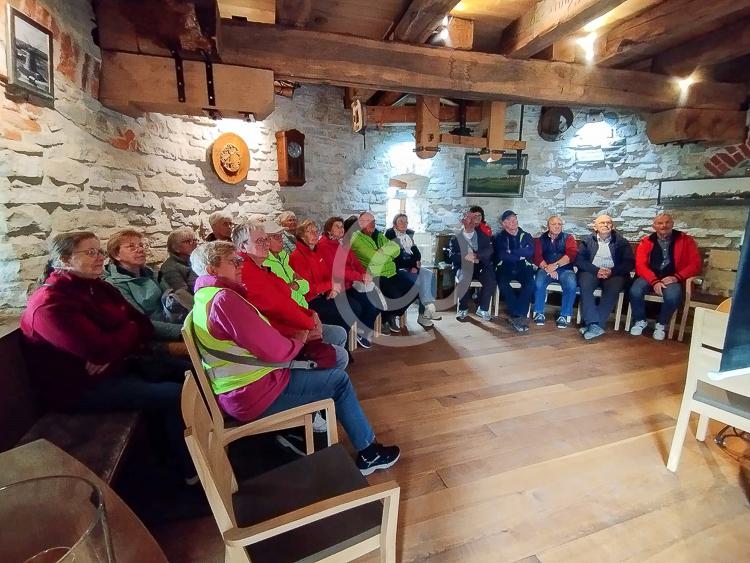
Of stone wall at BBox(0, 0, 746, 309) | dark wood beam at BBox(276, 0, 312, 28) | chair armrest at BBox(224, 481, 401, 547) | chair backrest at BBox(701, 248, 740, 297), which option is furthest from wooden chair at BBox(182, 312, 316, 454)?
chair backrest at BBox(701, 248, 740, 297)

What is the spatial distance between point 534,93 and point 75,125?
284cm

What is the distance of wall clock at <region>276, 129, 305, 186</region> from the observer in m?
3.69

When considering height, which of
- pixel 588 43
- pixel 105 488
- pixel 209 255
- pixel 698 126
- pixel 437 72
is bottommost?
pixel 105 488

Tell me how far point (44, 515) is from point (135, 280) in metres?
2.01

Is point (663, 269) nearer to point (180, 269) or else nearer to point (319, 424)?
point (319, 424)

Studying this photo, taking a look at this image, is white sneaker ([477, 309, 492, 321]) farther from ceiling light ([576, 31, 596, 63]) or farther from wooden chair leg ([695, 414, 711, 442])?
ceiling light ([576, 31, 596, 63])

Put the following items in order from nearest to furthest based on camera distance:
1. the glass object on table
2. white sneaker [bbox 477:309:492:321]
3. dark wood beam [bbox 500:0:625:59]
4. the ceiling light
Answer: the glass object on table → dark wood beam [bbox 500:0:625:59] → the ceiling light → white sneaker [bbox 477:309:492:321]

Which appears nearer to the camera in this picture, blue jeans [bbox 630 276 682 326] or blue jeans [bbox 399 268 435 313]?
blue jeans [bbox 630 276 682 326]


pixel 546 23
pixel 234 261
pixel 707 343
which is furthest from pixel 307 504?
pixel 546 23

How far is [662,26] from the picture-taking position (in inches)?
91.6

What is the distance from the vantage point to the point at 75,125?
6.05 feet

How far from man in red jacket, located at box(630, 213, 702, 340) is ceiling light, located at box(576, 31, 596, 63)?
1759mm

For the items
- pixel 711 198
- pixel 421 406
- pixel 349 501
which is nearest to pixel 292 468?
pixel 349 501

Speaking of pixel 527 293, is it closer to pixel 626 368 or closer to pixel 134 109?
pixel 626 368
